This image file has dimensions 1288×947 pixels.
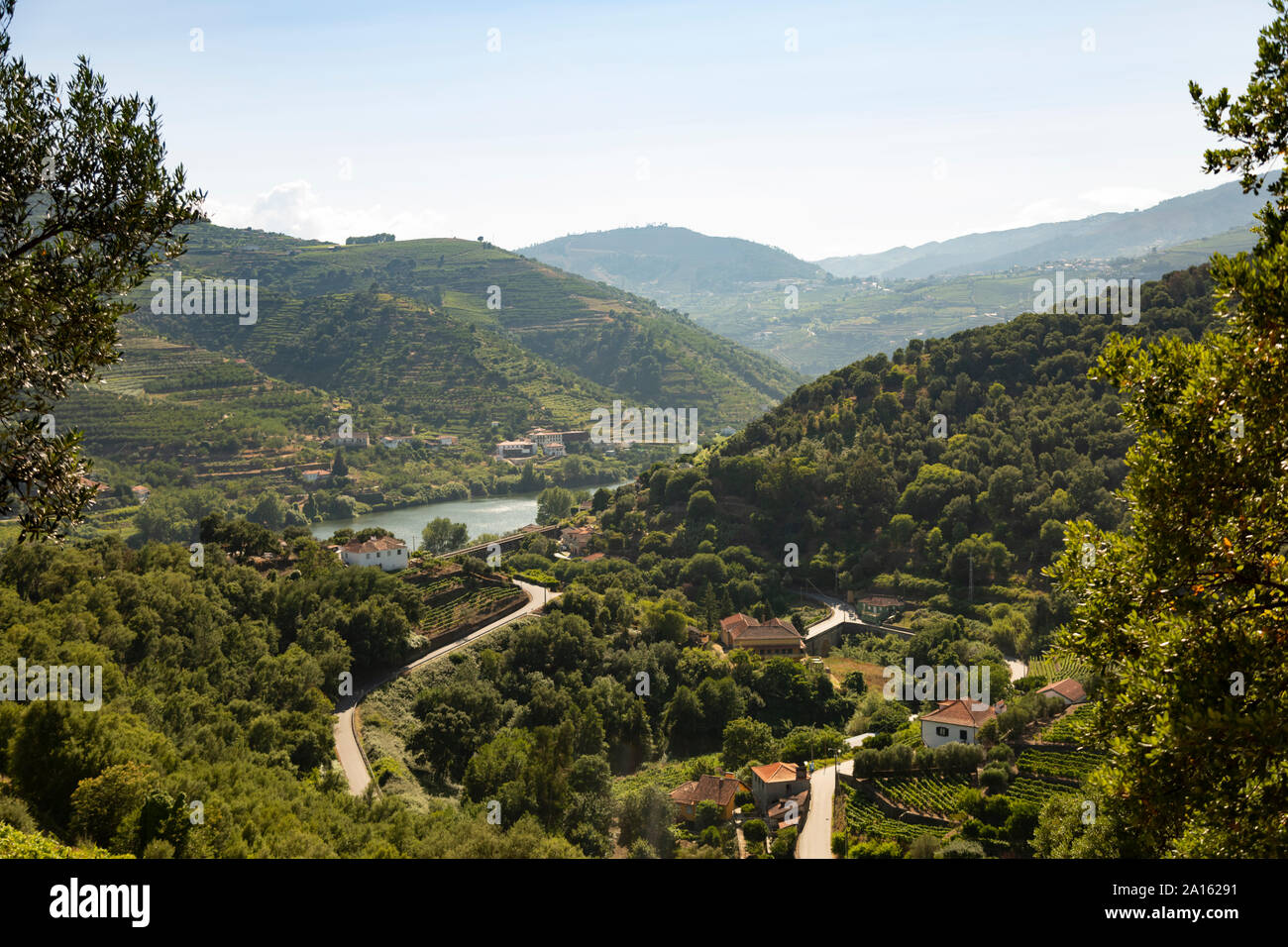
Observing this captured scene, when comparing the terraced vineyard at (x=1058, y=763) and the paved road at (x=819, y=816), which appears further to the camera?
the terraced vineyard at (x=1058, y=763)

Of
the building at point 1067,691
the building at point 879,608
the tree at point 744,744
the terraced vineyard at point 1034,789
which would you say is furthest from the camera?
the building at point 879,608

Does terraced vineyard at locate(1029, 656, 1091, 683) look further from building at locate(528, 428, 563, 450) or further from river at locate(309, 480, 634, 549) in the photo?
building at locate(528, 428, 563, 450)

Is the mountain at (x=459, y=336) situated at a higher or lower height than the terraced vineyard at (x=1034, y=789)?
higher

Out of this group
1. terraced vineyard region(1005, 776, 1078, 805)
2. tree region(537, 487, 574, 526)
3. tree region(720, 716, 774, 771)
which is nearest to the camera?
terraced vineyard region(1005, 776, 1078, 805)

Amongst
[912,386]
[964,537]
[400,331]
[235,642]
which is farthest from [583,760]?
[400,331]

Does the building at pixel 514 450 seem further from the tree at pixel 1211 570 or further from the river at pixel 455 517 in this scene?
the tree at pixel 1211 570

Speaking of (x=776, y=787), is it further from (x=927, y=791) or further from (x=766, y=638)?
(x=766, y=638)

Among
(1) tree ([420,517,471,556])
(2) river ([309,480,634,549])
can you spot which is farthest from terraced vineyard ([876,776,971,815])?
(2) river ([309,480,634,549])

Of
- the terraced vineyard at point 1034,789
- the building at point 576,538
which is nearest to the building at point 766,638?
the building at point 576,538
